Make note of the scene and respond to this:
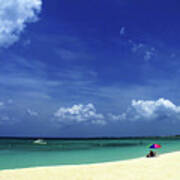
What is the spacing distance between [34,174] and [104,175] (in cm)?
426

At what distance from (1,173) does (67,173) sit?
4091 mm

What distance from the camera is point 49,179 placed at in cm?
1323

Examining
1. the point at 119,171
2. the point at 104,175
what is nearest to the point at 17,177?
the point at 104,175

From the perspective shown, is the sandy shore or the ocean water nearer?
the sandy shore

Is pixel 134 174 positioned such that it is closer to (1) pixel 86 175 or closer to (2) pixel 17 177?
(1) pixel 86 175

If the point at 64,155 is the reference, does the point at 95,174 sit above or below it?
below

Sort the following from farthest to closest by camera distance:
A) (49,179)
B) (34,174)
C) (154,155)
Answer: (154,155)
(34,174)
(49,179)

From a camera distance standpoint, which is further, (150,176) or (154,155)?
(154,155)

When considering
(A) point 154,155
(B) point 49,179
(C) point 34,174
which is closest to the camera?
(B) point 49,179

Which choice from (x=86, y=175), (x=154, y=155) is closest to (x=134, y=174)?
(x=86, y=175)

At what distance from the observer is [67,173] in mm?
14688

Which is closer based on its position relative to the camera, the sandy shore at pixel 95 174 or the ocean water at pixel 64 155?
the sandy shore at pixel 95 174

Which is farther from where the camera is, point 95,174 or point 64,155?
point 64,155

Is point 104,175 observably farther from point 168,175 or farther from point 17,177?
point 17,177
